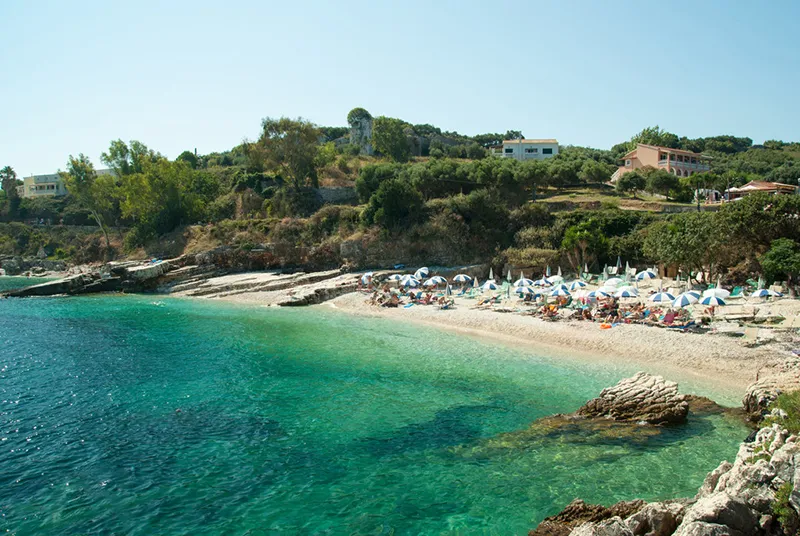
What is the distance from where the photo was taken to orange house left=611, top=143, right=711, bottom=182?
224 feet

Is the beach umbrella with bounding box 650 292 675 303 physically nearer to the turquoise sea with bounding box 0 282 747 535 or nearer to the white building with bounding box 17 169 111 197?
the turquoise sea with bounding box 0 282 747 535

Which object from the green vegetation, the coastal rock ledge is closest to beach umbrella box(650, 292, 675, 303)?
the green vegetation

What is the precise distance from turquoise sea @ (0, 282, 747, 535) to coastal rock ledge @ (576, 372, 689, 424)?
23.5 inches

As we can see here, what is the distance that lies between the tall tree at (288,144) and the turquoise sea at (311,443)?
117 ft

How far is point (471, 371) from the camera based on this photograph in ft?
73.4

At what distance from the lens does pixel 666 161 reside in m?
68.2

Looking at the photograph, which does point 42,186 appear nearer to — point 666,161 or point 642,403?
point 666,161

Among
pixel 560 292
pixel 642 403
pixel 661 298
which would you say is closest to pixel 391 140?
pixel 560 292

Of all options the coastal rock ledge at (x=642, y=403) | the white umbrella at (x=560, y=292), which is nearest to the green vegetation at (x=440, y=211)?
the white umbrella at (x=560, y=292)

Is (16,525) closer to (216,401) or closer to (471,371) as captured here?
(216,401)

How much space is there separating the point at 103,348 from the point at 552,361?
22050 millimetres

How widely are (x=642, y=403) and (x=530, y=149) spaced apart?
72.8 m

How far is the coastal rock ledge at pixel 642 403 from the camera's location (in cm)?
1617

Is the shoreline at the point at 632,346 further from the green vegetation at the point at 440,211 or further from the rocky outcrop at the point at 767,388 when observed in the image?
the green vegetation at the point at 440,211
